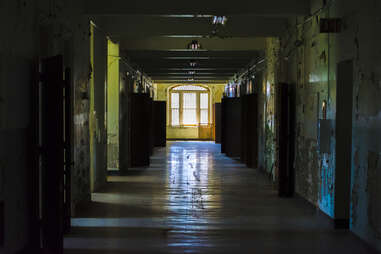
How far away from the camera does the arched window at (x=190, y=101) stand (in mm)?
23297

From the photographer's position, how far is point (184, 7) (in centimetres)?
649

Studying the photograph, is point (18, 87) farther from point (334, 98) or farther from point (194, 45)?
point (194, 45)

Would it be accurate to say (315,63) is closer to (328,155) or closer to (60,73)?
(328,155)

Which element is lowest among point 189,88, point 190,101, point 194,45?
point 190,101

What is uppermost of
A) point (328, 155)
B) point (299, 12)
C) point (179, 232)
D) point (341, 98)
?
point (299, 12)

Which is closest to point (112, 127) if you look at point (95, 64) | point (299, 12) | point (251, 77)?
point (95, 64)

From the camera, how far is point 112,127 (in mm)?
10398

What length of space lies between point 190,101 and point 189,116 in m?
0.77

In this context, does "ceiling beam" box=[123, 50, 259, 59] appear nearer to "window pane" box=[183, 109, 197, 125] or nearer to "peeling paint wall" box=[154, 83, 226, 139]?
"peeling paint wall" box=[154, 83, 226, 139]

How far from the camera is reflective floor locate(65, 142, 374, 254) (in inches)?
183

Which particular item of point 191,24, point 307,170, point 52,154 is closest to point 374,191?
point 307,170

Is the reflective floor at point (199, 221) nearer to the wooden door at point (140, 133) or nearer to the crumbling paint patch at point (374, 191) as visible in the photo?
the crumbling paint patch at point (374, 191)

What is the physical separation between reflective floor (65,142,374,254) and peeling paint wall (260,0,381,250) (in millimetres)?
375

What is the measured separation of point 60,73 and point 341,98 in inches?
128
